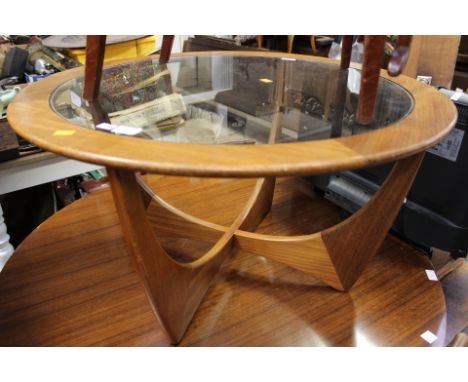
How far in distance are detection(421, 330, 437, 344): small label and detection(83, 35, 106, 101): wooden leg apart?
28.7 inches

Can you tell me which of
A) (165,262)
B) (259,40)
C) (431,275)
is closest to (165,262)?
(165,262)

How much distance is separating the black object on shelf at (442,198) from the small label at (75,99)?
0.69 metres

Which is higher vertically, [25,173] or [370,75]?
[370,75]

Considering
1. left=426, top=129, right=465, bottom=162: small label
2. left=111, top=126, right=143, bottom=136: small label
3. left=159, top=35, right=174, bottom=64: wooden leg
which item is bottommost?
left=426, top=129, right=465, bottom=162: small label

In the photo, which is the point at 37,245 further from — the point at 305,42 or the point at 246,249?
the point at 305,42

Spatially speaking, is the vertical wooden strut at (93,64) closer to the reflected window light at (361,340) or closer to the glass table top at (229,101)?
the glass table top at (229,101)

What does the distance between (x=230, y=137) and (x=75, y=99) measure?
1.02ft

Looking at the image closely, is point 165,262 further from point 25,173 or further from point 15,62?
point 15,62

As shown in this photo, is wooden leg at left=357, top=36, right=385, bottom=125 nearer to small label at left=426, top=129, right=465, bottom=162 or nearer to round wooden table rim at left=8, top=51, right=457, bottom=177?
round wooden table rim at left=8, top=51, right=457, bottom=177

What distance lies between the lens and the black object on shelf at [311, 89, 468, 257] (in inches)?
30.1

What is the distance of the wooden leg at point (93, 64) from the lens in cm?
62

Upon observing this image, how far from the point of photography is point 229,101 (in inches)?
30.9

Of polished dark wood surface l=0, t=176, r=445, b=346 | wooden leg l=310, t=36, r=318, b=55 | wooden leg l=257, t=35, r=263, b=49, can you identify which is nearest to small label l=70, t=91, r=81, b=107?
polished dark wood surface l=0, t=176, r=445, b=346
